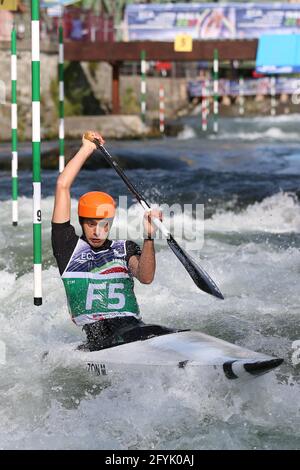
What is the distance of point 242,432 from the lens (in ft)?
13.8

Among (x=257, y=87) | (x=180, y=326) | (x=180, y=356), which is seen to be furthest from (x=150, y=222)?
(x=257, y=87)

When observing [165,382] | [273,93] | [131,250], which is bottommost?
[273,93]

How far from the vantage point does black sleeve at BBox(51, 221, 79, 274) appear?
16.0ft

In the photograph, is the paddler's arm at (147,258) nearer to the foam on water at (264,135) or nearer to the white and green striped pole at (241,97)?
the foam on water at (264,135)

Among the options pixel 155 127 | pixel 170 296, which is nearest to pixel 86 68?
pixel 155 127

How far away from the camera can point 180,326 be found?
6.10m

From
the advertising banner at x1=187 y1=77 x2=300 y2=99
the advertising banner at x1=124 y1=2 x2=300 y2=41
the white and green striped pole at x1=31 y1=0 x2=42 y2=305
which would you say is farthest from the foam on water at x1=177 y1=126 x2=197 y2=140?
the white and green striped pole at x1=31 y1=0 x2=42 y2=305

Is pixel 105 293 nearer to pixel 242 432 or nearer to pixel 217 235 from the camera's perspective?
pixel 242 432

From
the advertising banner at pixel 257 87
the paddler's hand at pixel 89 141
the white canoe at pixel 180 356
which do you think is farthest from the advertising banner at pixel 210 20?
the white canoe at pixel 180 356

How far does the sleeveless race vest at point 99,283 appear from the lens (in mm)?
4824

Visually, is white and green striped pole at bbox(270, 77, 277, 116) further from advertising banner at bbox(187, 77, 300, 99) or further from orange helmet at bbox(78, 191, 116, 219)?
orange helmet at bbox(78, 191, 116, 219)

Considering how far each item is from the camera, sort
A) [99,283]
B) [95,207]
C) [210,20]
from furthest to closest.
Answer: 1. [210,20]
2. [99,283]
3. [95,207]

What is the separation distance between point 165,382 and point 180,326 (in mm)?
1553

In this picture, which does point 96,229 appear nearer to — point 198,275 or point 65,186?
point 65,186
